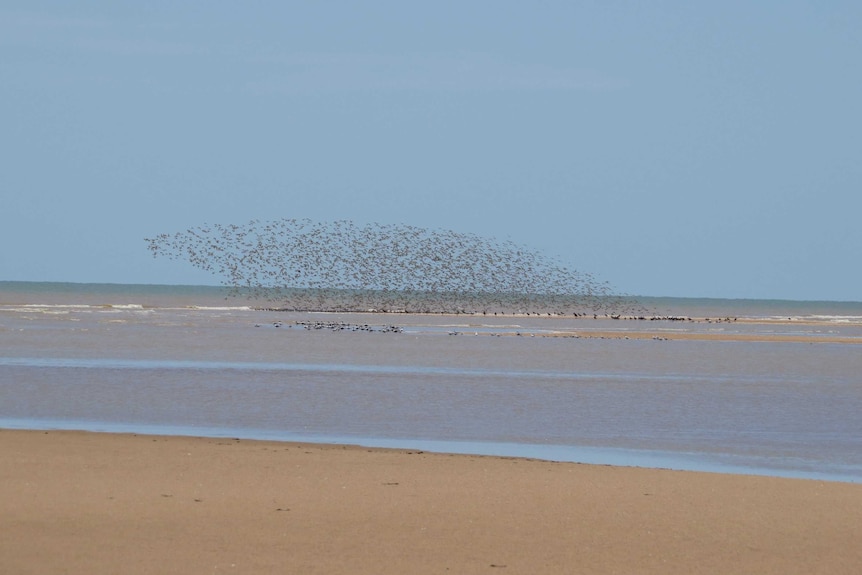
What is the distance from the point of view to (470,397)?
70.0 feet

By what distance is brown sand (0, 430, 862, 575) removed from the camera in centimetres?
787

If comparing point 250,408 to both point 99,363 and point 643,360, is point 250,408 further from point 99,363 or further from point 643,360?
point 643,360

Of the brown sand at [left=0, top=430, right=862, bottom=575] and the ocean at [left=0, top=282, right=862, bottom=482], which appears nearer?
the brown sand at [left=0, top=430, right=862, bottom=575]

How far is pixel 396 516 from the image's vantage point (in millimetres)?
9336

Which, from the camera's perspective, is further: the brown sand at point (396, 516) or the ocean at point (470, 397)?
the ocean at point (470, 397)

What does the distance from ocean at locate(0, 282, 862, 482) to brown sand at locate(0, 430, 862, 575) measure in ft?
7.44

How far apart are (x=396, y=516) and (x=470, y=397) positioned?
12.0 metres

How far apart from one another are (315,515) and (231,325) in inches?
1884

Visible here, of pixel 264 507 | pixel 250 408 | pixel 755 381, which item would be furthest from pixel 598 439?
pixel 755 381

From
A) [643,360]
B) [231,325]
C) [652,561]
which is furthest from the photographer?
[231,325]

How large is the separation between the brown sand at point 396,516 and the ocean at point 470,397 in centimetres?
227

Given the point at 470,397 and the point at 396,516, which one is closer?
the point at 396,516

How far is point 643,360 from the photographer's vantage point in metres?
35.1

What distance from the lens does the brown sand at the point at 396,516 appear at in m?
7.87
